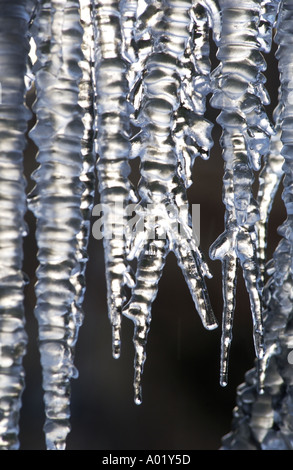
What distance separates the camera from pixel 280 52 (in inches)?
30.1

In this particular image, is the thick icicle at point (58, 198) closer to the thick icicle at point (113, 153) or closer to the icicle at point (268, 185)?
the thick icicle at point (113, 153)

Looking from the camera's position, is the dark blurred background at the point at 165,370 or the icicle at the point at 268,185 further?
the dark blurred background at the point at 165,370

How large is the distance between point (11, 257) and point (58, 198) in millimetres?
78

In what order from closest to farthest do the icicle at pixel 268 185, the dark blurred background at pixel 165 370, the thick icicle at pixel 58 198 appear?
the thick icicle at pixel 58 198 → the icicle at pixel 268 185 → the dark blurred background at pixel 165 370

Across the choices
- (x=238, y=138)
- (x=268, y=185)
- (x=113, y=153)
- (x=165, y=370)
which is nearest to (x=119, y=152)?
(x=113, y=153)

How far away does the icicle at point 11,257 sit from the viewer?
26.0 inches

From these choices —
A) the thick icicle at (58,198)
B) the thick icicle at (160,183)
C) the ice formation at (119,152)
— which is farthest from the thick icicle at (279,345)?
the thick icicle at (58,198)

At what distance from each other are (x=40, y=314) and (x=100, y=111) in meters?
0.22

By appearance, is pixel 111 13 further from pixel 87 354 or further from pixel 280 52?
pixel 87 354

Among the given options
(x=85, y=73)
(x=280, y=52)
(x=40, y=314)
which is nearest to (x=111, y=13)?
(x=85, y=73)

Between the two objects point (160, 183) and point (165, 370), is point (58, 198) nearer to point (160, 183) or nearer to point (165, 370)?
point (160, 183)

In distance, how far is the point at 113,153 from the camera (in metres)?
0.68

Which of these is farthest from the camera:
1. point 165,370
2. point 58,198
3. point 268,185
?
point 165,370

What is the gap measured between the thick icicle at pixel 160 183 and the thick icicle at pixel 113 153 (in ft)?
0.07
